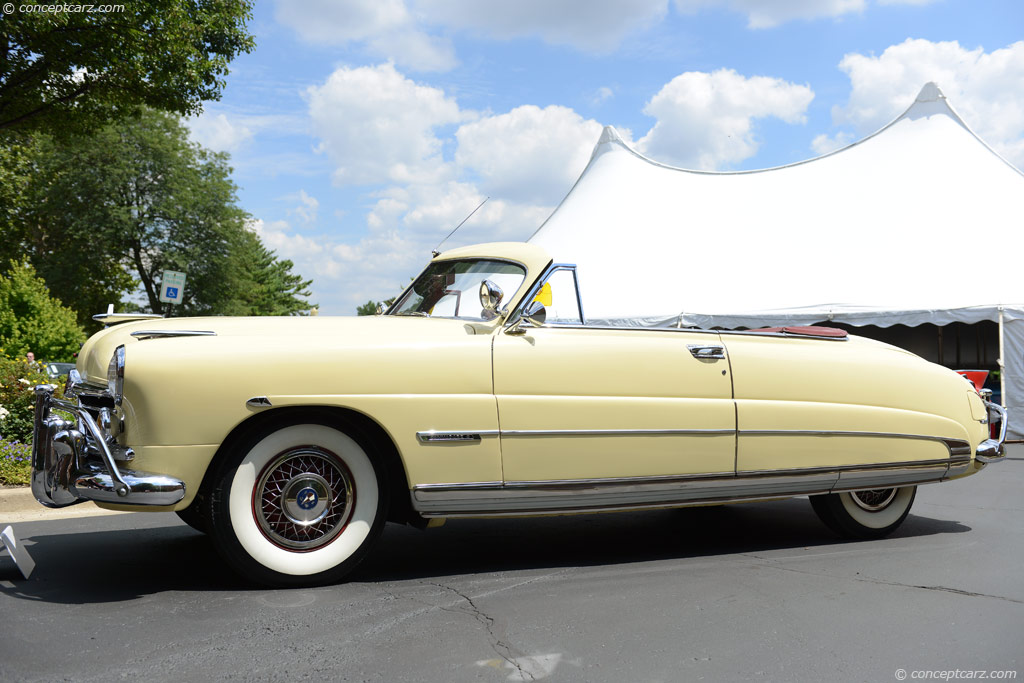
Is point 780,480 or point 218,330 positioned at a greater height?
point 218,330

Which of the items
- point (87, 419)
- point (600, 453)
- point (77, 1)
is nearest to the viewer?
point (87, 419)

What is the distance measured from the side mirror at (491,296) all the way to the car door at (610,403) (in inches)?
6.7

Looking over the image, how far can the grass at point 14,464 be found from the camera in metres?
6.96

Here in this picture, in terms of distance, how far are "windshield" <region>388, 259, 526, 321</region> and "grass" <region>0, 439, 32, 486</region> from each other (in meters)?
3.75

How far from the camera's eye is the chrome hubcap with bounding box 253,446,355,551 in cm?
392

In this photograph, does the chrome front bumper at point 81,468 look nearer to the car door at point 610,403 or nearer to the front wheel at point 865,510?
the car door at point 610,403

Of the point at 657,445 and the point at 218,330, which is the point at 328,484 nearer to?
the point at 218,330

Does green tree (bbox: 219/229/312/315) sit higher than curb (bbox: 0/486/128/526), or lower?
higher

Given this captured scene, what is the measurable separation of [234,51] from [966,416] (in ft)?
36.1

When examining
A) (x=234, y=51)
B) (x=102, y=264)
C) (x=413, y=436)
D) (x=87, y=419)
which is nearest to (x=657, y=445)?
(x=413, y=436)

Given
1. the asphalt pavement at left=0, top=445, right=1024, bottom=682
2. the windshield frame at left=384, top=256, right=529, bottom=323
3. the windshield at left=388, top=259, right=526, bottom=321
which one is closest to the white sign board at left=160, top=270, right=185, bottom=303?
the asphalt pavement at left=0, top=445, right=1024, bottom=682

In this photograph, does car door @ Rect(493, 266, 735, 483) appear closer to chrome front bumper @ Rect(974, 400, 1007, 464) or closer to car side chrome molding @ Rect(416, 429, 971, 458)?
car side chrome molding @ Rect(416, 429, 971, 458)

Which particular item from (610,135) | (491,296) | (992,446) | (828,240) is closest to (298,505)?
(491,296)

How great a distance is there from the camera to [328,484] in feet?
13.2
